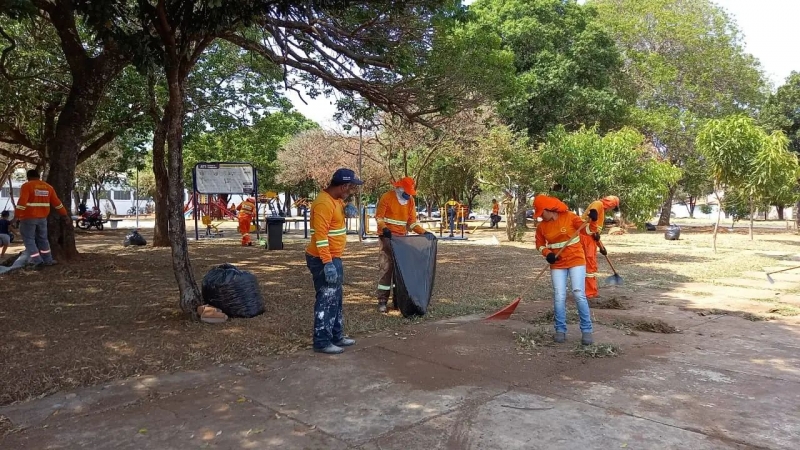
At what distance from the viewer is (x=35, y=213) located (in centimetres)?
959

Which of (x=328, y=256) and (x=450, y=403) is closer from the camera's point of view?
(x=450, y=403)

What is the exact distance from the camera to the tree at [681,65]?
3116 cm

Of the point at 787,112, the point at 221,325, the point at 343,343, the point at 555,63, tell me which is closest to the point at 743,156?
the point at 555,63

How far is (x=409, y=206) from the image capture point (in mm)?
7488

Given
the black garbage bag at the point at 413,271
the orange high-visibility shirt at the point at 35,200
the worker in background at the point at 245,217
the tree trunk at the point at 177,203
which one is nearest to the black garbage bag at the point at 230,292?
the tree trunk at the point at 177,203

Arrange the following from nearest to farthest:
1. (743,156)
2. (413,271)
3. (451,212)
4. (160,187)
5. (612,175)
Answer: (413,271), (160,187), (612,175), (743,156), (451,212)

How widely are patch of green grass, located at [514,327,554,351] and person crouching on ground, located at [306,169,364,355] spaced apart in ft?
5.81

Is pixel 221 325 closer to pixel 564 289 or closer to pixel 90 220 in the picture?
pixel 564 289

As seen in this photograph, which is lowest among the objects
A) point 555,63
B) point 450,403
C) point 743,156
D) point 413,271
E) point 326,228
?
point 450,403

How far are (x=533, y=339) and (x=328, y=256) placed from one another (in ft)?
7.39

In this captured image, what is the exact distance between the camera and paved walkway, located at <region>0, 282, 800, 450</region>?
355cm

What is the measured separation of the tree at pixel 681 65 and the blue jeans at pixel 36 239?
1102 inches

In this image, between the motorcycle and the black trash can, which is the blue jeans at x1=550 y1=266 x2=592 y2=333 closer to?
the black trash can

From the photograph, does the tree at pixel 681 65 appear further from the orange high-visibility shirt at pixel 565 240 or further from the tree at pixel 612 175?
the orange high-visibility shirt at pixel 565 240
